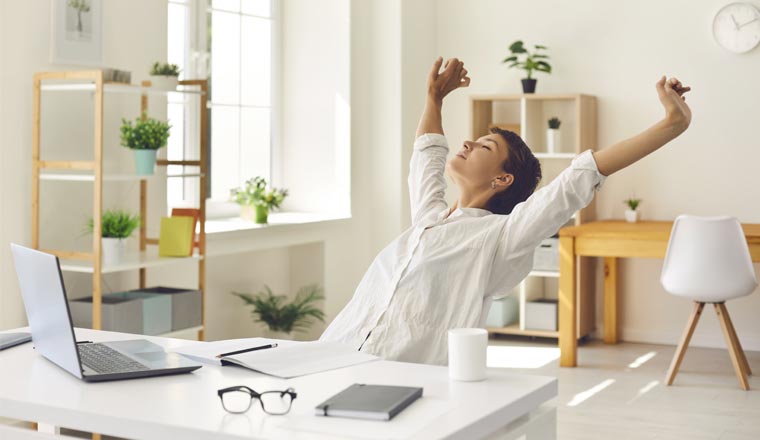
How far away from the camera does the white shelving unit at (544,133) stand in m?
5.80

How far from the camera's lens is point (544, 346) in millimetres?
5812

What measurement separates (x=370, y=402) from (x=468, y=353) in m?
0.28

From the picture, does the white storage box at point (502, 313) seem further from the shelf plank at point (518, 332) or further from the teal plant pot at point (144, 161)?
the teal plant pot at point (144, 161)

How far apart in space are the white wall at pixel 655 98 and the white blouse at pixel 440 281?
12.0 feet

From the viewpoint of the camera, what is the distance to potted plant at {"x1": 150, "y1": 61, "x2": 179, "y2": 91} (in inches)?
163

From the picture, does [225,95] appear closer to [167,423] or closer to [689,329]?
[689,329]

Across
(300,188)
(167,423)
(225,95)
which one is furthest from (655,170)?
(167,423)

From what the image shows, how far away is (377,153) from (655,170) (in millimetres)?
1709

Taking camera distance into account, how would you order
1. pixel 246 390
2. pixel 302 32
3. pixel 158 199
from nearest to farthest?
pixel 246 390 → pixel 158 199 → pixel 302 32

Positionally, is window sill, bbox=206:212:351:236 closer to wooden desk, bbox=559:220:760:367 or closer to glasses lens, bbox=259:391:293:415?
wooden desk, bbox=559:220:760:367

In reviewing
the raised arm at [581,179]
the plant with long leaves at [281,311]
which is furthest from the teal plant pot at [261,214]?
the raised arm at [581,179]

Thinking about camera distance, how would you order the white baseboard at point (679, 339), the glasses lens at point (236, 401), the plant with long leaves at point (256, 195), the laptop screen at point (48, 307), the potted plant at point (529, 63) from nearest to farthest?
the glasses lens at point (236, 401)
the laptop screen at point (48, 307)
the plant with long leaves at point (256, 195)
the white baseboard at point (679, 339)
the potted plant at point (529, 63)

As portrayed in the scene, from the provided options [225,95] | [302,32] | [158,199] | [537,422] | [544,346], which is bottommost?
[544,346]

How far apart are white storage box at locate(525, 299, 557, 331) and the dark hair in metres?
3.38
